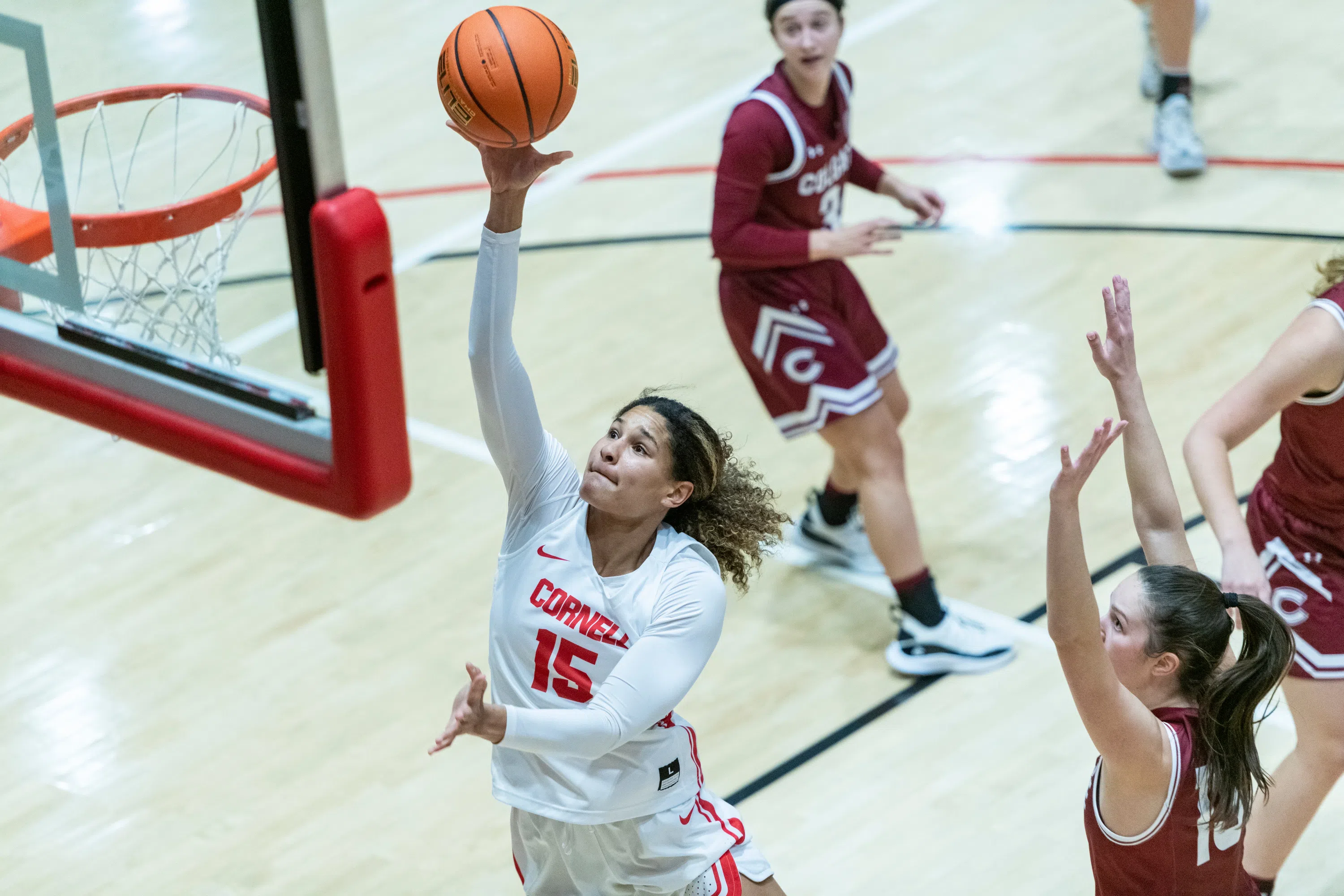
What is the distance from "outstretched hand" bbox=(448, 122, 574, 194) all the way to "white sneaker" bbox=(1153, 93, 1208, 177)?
499cm

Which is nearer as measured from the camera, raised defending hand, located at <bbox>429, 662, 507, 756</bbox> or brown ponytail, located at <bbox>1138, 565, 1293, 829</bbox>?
raised defending hand, located at <bbox>429, 662, 507, 756</bbox>

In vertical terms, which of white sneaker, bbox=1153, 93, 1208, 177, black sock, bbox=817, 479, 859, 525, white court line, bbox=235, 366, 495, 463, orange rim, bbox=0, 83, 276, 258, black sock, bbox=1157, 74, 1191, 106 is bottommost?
white court line, bbox=235, 366, 495, 463

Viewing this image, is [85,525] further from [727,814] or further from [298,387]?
[727,814]

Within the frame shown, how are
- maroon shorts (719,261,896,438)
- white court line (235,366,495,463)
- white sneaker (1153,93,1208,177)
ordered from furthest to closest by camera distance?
white sneaker (1153,93,1208,177) < white court line (235,366,495,463) < maroon shorts (719,261,896,438)

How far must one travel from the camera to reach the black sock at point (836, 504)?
555 cm

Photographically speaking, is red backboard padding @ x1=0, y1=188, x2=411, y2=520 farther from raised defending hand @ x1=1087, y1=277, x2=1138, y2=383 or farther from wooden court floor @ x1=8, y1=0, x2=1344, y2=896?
raised defending hand @ x1=1087, y1=277, x2=1138, y2=383

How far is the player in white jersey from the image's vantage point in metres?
3.10

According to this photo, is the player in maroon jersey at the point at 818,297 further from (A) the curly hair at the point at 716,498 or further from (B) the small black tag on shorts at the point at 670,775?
(B) the small black tag on shorts at the point at 670,775

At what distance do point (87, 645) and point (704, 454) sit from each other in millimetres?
2896

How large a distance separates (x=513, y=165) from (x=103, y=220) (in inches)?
46.5

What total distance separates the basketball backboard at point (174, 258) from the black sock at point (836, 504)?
2.27 metres

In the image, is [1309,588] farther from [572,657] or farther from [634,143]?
[634,143]

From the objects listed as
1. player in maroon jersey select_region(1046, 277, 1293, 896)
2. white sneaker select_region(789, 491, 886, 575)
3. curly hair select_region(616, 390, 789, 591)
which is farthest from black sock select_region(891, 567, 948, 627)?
player in maroon jersey select_region(1046, 277, 1293, 896)

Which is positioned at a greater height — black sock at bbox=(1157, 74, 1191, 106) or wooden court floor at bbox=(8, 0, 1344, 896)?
black sock at bbox=(1157, 74, 1191, 106)
